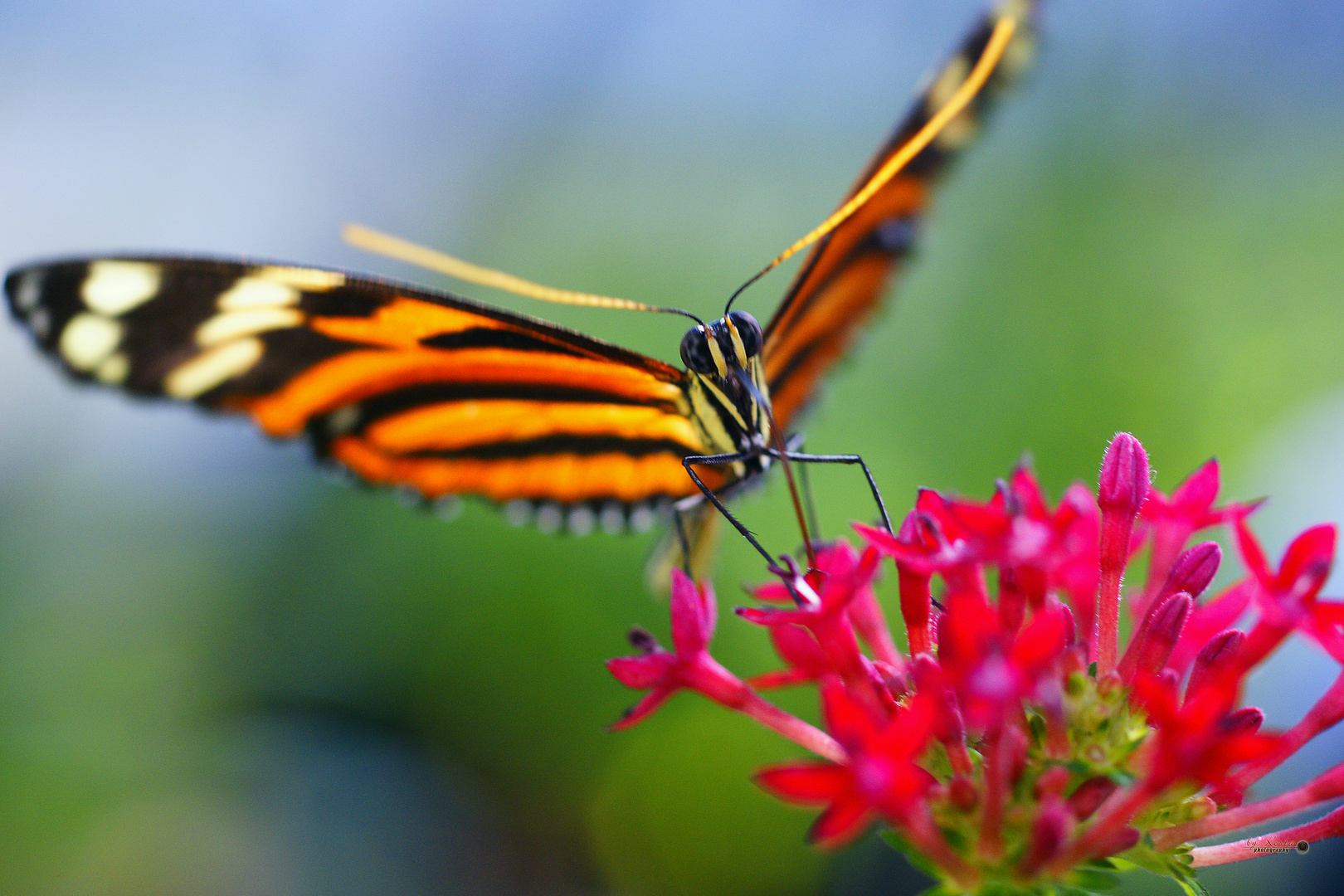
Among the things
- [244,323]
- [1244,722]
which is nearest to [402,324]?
[244,323]

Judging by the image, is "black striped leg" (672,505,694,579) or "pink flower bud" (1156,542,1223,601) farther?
"black striped leg" (672,505,694,579)

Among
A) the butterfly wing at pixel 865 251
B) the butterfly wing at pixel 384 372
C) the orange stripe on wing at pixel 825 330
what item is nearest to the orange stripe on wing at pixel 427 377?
the butterfly wing at pixel 384 372

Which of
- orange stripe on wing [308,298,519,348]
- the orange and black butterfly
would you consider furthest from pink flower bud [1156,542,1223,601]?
orange stripe on wing [308,298,519,348]

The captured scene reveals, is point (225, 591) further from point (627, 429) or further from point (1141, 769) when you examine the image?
point (1141, 769)

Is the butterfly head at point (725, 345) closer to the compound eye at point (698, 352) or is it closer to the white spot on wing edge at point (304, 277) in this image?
the compound eye at point (698, 352)

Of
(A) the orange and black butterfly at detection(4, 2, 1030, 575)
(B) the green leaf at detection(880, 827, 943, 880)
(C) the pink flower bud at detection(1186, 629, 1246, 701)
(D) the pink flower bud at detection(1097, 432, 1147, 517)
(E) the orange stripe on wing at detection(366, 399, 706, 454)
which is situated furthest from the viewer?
(E) the orange stripe on wing at detection(366, 399, 706, 454)

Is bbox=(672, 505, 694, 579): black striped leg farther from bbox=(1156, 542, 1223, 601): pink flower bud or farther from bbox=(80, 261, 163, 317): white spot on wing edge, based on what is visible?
bbox=(80, 261, 163, 317): white spot on wing edge

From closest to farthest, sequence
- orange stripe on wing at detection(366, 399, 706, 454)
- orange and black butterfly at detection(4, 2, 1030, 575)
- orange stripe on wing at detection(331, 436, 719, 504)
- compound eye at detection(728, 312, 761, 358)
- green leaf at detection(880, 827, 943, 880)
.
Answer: green leaf at detection(880, 827, 943, 880)
compound eye at detection(728, 312, 761, 358)
orange and black butterfly at detection(4, 2, 1030, 575)
orange stripe on wing at detection(366, 399, 706, 454)
orange stripe on wing at detection(331, 436, 719, 504)
